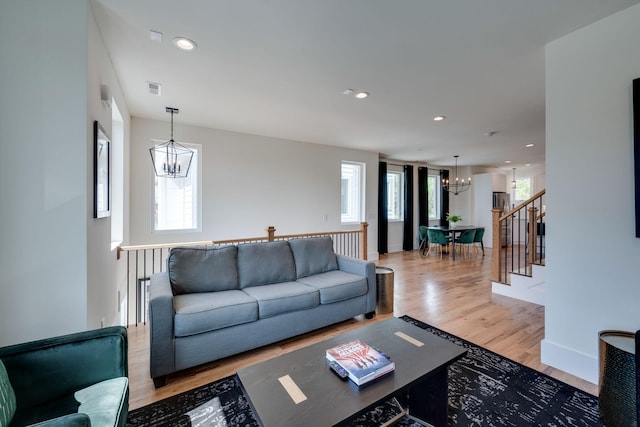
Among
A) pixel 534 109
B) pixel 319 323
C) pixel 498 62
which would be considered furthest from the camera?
pixel 534 109

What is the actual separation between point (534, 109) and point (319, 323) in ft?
13.1

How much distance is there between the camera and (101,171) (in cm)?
215

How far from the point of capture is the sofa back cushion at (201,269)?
2.58 meters

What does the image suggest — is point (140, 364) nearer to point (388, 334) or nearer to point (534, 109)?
point (388, 334)

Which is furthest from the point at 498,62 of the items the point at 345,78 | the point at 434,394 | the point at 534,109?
the point at 434,394

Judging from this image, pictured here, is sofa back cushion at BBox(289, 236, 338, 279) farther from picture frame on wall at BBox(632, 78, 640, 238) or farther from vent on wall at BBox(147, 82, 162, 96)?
picture frame on wall at BBox(632, 78, 640, 238)

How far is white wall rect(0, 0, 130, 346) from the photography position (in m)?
1.62

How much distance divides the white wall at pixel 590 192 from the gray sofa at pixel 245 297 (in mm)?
1694

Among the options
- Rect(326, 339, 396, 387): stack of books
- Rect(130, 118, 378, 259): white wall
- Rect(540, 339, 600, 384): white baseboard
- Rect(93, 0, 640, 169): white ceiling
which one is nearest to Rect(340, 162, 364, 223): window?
Rect(130, 118, 378, 259): white wall

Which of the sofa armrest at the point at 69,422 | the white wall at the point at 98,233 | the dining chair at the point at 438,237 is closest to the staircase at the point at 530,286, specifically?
the dining chair at the point at 438,237

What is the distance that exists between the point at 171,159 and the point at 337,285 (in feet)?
10.9

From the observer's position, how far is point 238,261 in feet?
9.57

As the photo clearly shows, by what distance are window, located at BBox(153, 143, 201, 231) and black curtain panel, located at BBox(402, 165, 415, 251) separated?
5.60 m

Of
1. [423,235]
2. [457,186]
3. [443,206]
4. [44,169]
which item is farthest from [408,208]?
[44,169]
